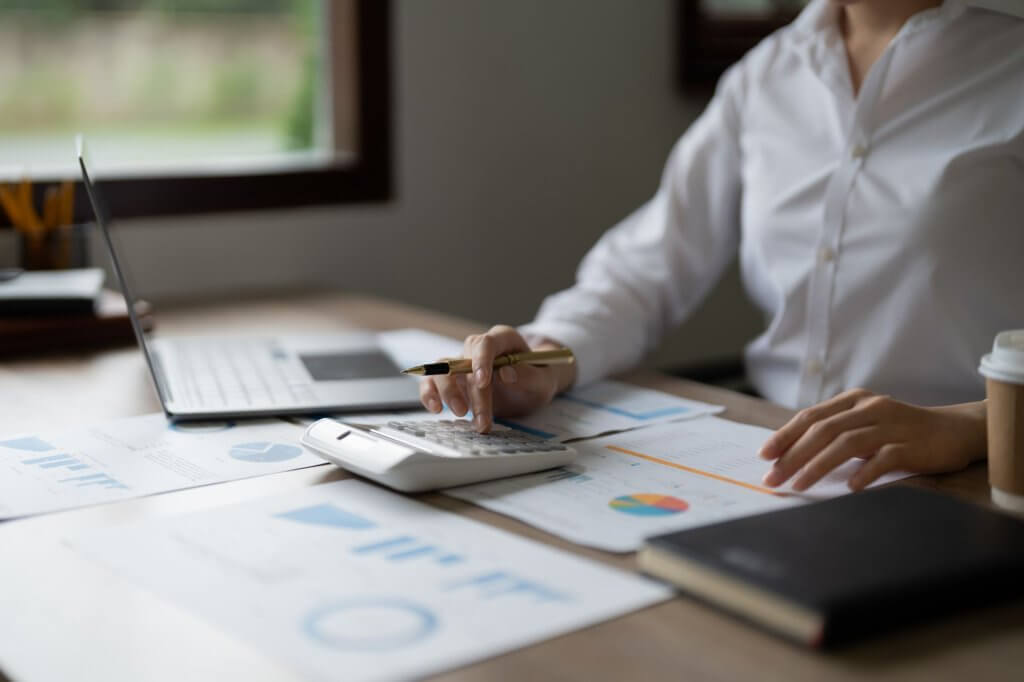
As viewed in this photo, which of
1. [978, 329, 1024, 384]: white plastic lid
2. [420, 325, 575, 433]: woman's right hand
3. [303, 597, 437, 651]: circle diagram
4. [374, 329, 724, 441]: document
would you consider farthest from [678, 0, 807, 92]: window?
[303, 597, 437, 651]: circle diagram

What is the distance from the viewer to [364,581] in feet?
2.20

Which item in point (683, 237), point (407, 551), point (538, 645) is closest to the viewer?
point (538, 645)

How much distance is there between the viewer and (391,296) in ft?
6.86

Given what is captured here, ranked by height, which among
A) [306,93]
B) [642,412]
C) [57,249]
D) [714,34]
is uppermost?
[714,34]

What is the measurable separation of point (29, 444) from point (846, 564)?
0.72 m

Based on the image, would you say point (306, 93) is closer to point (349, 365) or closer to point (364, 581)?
point (349, 365)

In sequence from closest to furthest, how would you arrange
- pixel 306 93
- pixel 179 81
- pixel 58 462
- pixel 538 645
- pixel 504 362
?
pixel 538 645 → pixel 58 462 → pixel 504 362 → pixel 306 93 → pixel 179 81

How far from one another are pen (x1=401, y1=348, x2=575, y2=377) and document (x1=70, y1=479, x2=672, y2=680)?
7.3 inches

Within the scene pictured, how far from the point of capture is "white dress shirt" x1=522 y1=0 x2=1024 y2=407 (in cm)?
121

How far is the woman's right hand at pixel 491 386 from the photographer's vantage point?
39.1 inches

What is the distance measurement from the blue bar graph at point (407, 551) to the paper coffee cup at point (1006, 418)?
396 millimetres

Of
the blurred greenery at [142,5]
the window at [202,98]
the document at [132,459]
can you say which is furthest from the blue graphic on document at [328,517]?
the blurred greenery at [142,5]

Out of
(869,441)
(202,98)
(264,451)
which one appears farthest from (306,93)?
(869,441)

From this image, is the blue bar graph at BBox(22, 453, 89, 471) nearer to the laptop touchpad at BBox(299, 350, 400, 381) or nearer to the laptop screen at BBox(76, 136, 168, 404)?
the laptop screen at BBox(76, 136, 168, 404)
